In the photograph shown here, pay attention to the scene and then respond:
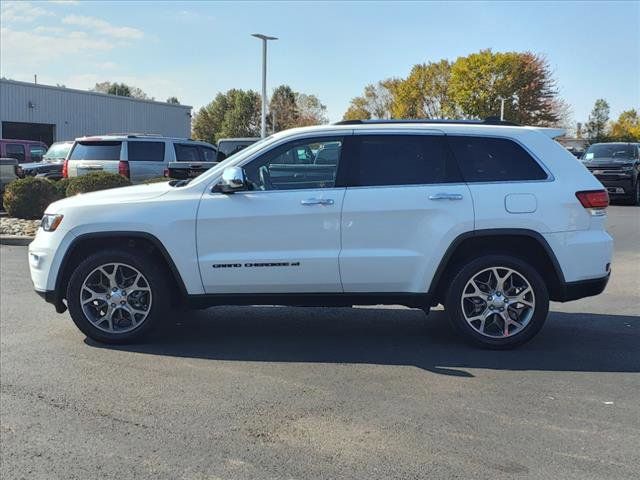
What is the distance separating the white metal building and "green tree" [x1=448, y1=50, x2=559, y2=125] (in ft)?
82.8

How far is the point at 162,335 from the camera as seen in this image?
19.2 ft

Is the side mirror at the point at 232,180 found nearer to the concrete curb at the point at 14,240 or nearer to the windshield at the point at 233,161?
the windshield at the point at 233,161

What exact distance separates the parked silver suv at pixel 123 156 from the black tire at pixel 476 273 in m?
10.6

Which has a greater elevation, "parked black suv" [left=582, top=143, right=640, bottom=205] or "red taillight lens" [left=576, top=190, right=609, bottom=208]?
"parked black suv" [left=582, top=143, right=640, bottom=205]

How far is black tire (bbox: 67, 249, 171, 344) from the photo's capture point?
5367 millimetres

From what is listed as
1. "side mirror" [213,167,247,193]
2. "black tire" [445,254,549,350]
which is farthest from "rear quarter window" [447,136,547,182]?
"side mirror" [213,167,247,193]

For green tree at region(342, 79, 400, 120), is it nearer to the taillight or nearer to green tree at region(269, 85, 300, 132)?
green tree at region(269, 85, 300, 132)

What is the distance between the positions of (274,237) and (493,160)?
1.93m

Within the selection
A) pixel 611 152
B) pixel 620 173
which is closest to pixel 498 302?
pixel 620 173

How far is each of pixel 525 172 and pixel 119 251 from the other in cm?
345

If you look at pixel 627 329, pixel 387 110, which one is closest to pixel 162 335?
pixel 627 329

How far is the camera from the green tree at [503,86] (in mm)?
55656

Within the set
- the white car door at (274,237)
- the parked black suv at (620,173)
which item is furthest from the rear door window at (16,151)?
the white car door at (274,237)

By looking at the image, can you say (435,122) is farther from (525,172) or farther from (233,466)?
(233,466)
